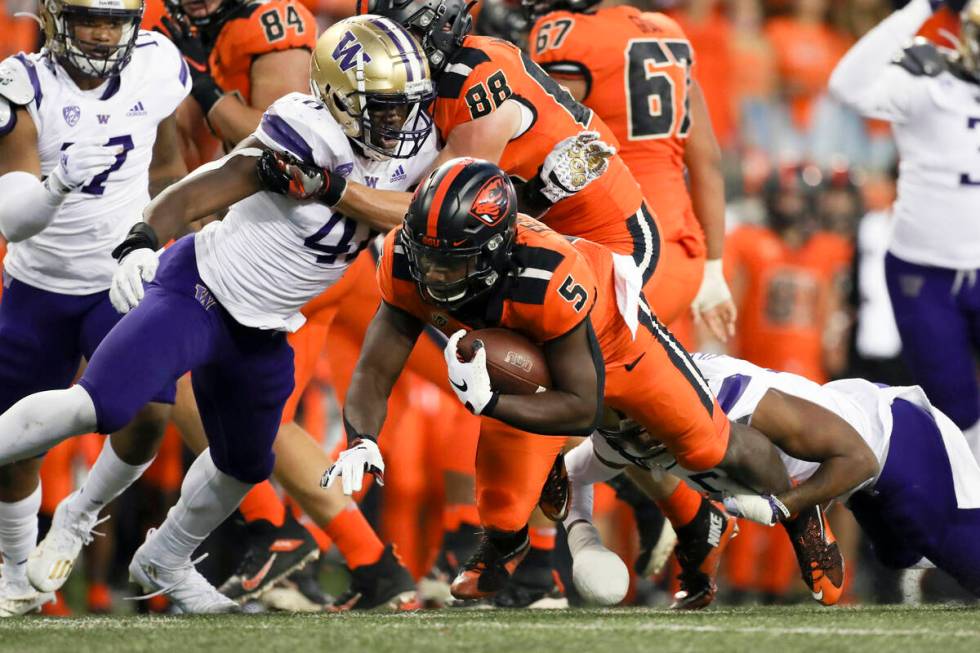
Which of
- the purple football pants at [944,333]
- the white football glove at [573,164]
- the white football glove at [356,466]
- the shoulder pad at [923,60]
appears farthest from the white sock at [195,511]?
the shoulder pad at [923,60]

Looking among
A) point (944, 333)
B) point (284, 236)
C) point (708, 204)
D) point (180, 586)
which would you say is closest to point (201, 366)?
point (284, 236)

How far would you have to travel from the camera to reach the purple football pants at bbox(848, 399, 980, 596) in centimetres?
470

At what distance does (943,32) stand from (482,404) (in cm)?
299

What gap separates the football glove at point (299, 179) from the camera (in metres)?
4.12

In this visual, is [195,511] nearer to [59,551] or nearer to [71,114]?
[59,551]

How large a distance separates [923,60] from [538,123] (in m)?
1.82

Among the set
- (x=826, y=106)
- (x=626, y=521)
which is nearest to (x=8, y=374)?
(x=626, y=521)

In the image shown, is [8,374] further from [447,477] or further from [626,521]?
[626,521]

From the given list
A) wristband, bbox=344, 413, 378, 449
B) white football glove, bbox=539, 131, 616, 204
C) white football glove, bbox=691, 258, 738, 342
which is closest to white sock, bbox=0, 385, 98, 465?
wristband, bbox=344, 413, 378, 449

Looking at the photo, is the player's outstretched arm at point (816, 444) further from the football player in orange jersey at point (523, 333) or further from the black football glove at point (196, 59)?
the black football glove at point (196, 59)

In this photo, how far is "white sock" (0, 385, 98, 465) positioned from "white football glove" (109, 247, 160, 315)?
24cm

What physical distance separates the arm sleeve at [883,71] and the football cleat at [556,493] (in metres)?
2.01

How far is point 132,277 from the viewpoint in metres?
4.01

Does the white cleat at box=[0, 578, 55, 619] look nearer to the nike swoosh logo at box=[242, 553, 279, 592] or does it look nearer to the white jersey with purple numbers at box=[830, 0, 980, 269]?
the nike swoosh logo at box=[242, 553, 279, 592]
